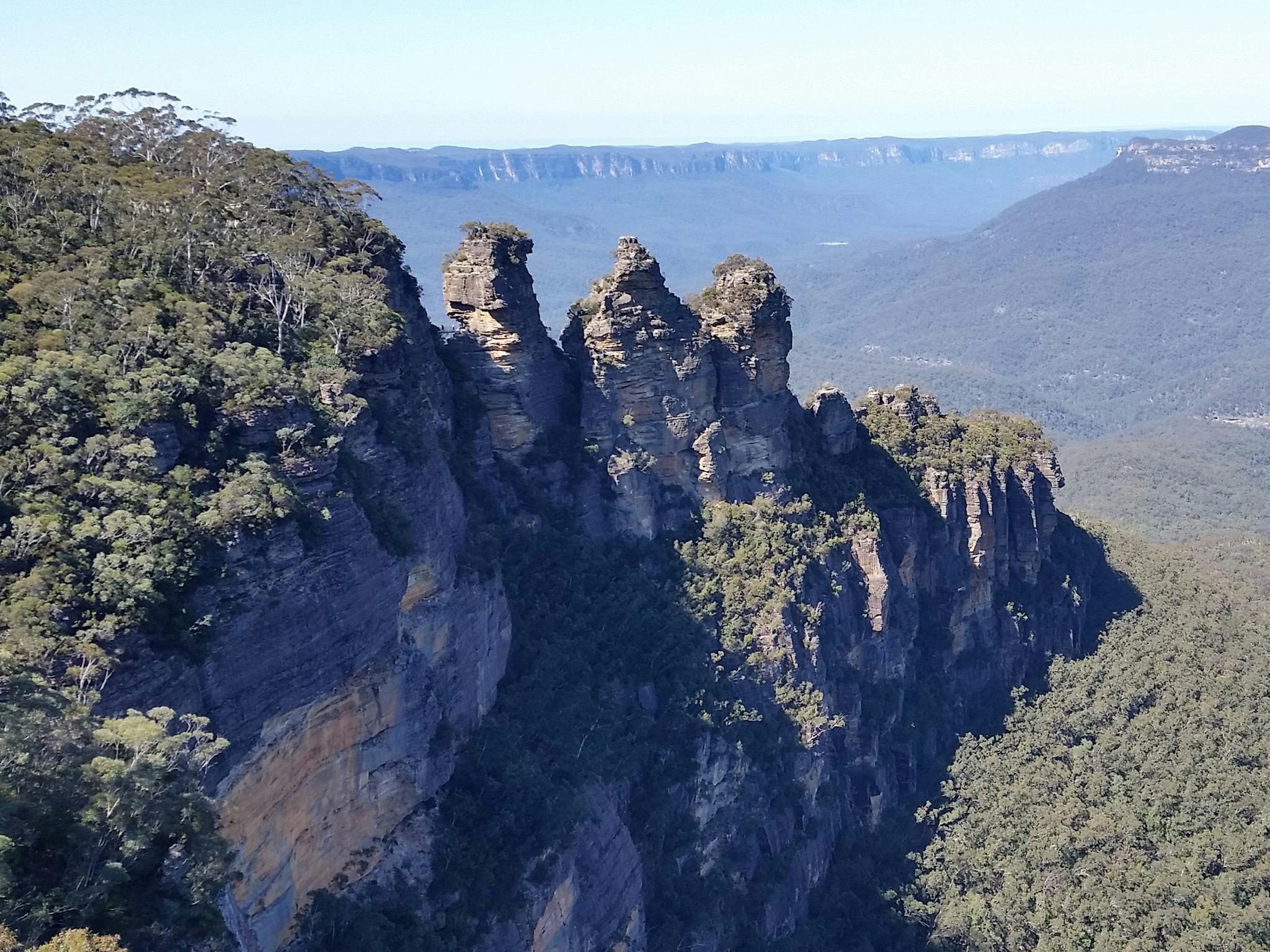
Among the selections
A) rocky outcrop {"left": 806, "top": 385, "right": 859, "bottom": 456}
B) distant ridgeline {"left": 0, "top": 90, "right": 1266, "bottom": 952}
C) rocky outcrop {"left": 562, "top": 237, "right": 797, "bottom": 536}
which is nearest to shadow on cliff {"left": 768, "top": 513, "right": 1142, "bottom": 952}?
distant ridgeline {"left": 0, "top": 90, "right": 1266, "bottom": 952}

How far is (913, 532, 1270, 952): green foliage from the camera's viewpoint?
37.3 m

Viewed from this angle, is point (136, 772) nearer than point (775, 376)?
Yes

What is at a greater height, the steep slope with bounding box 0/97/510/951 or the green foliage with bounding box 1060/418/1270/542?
the steep slope with bounding box 0/97/510/951

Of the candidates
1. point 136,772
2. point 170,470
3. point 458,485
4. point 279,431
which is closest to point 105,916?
point 136,772

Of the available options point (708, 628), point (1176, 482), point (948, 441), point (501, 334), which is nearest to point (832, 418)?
point (948, 441)

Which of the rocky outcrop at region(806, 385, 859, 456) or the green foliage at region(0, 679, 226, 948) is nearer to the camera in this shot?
the green foliage at region(0, 679, 226, 948)

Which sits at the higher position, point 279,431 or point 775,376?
point 279,431

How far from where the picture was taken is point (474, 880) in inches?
1101

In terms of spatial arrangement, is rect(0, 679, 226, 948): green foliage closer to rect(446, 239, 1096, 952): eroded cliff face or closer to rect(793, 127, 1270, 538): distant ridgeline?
rect(446, 239, 1096, 952): eroded cliff face

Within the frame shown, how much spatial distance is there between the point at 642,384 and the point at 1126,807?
26.5 meters

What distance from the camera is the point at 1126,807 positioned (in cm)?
4191

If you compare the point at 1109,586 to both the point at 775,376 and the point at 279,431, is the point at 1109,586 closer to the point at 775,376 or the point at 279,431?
the point at 775,376

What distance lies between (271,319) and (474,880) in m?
16.4

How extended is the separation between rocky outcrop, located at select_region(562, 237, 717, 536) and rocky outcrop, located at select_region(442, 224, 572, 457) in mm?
2027
